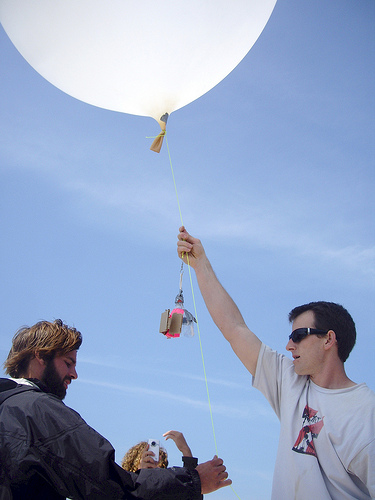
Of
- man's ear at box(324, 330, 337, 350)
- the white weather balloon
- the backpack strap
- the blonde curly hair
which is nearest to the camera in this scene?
the backpack strap

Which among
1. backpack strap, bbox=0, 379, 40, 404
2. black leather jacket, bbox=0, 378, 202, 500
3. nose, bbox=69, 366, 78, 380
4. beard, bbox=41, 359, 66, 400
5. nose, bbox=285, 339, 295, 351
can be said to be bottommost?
black leather jacket, bbox=0, 378, 202, 500

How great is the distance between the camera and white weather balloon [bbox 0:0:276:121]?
111 inches

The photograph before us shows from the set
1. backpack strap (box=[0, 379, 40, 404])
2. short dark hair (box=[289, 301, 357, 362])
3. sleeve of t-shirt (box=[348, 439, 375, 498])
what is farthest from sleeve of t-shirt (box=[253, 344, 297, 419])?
backpack strap (box=[0, 379, 40, 404])

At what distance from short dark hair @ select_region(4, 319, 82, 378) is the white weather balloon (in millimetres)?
1667

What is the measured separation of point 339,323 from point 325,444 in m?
0.66

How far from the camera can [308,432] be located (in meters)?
2.16

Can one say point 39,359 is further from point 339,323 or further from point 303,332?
point 339,323

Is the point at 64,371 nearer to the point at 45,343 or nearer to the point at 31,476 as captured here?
the point at 45,343

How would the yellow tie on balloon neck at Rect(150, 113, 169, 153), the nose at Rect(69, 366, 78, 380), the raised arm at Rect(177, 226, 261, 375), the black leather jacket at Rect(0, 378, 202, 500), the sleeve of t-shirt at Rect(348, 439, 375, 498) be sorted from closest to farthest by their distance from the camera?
the black leather jacket at Rect(0, 378, 202, 500)
the sleeve of t-shirt at Rect(348, 439, 375, 498)
the nose at Rect(69, 366, 78, 380)
the raised arm at Rect(177, 226, 261, 375)
the yellow tie on balloon neck at Rect(150, 113, 169, 153)

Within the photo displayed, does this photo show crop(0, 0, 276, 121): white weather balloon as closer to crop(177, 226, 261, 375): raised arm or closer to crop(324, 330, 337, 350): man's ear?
crop(177, 226, 261, 375): raised arm

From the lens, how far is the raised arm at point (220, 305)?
8.32 ft

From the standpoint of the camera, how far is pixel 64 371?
2.20m

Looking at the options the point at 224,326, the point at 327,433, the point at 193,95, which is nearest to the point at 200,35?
the point at 193,95

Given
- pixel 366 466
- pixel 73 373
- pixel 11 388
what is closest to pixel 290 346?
pixel 366 466
